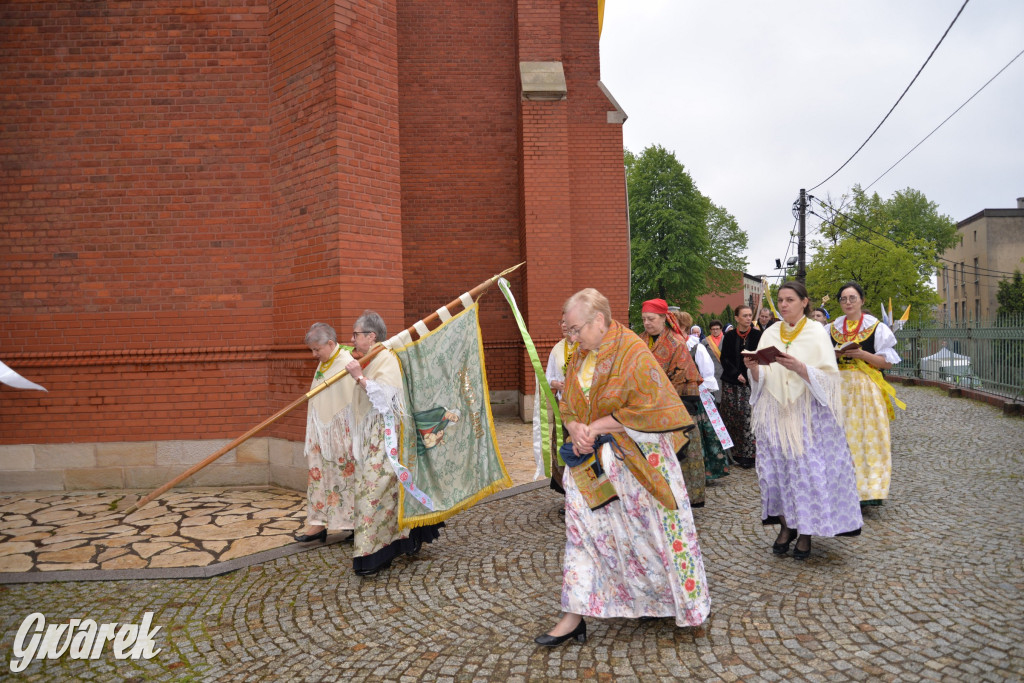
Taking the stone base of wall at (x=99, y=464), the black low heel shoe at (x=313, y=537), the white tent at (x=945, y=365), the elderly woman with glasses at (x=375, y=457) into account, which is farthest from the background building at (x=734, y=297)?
the stone base of wall at (x=99, y=464)

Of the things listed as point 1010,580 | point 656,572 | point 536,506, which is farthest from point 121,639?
point 1010,580

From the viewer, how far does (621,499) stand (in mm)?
3443

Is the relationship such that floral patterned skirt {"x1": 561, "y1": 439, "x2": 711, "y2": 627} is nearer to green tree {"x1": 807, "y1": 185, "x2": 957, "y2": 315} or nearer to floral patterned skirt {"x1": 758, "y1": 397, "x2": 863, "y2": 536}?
floral patterned skirt {"x1": 758, "y1": 397, "x2": 863, "y2": 536}

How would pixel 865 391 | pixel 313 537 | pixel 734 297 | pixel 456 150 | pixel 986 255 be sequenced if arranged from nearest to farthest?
pixel 313 537
pixel 865 391
pixel 456 150
pixel 986 255
pixel 734 297

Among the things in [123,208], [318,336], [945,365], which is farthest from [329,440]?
[945,365]

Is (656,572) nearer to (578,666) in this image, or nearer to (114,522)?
(578,666)

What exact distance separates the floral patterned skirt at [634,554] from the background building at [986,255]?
48.6 metres

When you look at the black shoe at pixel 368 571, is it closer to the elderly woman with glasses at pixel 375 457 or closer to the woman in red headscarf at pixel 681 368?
the elderly woman with glasses at pixel 375 457

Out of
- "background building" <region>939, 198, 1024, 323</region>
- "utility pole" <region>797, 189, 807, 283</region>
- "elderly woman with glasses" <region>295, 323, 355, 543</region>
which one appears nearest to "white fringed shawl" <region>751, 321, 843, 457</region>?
"elderly woman with glasses" <region>295, 323, 355, 543</region>

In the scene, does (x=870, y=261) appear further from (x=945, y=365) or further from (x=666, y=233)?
(x=945, y=365)

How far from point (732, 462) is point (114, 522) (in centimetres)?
720

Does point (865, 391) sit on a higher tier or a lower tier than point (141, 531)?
higher

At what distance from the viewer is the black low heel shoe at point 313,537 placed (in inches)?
209

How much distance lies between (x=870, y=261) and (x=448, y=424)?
33.3 metres
